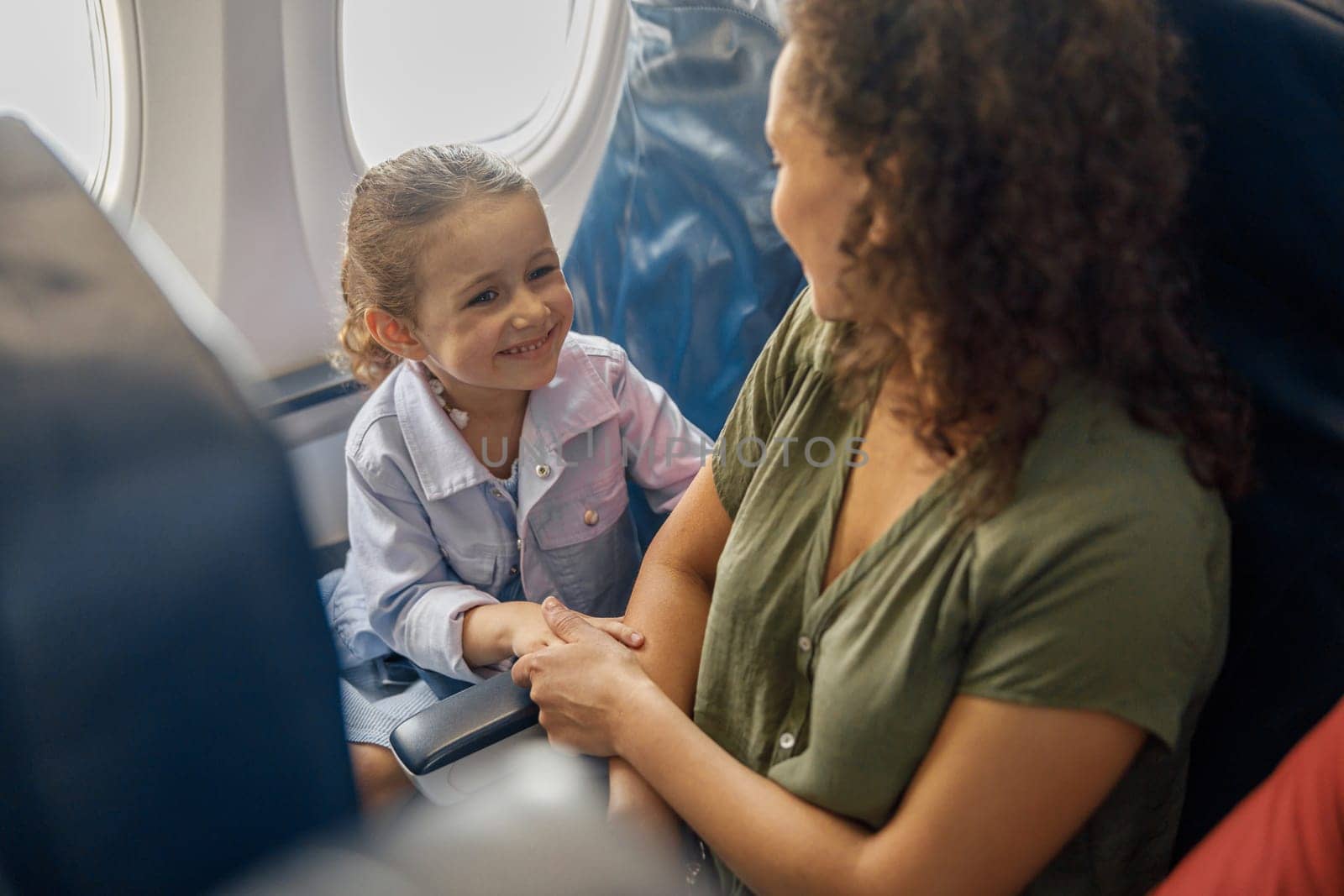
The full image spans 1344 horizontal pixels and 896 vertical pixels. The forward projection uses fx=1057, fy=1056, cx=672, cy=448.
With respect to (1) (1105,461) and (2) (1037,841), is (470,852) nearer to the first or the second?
(2) (1037,841)

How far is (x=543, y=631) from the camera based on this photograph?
132cm

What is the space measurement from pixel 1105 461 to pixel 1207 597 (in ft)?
0.39

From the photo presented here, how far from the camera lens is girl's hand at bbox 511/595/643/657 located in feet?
4.04

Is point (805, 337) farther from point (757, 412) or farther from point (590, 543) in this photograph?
point (590, 543)

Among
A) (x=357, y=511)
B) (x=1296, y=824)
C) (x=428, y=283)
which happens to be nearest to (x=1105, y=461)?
(x=1296, y=824)

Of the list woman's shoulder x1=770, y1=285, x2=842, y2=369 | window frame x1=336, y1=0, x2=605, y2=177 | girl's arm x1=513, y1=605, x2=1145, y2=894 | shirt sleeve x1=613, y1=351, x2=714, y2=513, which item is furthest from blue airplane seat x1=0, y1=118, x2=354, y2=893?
window frame x1=336, y1=0, x2=605, y2=177

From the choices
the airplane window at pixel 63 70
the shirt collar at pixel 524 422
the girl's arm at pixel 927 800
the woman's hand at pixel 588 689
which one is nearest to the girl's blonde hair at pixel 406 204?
the shirt collar at pixel 524 422

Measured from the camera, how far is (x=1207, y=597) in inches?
29.9

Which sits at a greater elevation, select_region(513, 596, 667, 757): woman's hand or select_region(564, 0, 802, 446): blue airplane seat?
select_region(564, 0, 802, 446): blue airplane seat

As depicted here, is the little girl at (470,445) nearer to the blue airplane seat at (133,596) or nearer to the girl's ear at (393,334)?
the girl's ear at (393,334)

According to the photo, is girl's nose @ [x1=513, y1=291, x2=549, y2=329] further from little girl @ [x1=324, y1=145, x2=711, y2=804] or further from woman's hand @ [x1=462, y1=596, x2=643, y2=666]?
woman's hand @ [x1=462, y1=596, x2=643, y2=666]

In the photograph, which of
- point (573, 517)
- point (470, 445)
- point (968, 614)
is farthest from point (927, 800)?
point (470, 445)

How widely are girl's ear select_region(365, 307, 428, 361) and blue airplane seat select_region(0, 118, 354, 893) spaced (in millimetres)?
808

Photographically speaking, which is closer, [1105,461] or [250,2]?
[1105,461]
